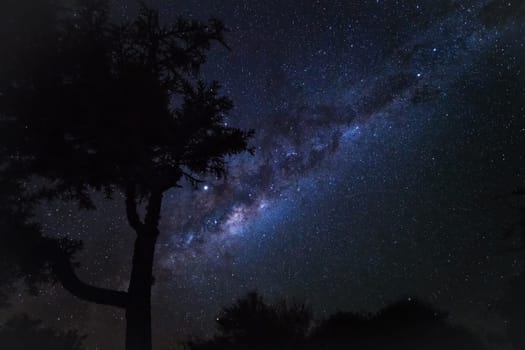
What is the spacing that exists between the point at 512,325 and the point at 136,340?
2501 centimetres

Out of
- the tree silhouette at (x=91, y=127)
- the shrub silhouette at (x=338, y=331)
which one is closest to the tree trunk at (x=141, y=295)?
the tree silhouette at (x=91, y=127)

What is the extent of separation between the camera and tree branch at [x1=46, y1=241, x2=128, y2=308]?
1209 centimetres

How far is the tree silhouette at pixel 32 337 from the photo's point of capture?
25.0 metres

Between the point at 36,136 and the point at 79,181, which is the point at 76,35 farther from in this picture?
the point at 79,181

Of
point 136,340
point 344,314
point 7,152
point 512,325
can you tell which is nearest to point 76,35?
point 7,152

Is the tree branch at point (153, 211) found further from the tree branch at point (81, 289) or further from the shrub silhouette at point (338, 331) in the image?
the shrub silhouette at point (338, 331)

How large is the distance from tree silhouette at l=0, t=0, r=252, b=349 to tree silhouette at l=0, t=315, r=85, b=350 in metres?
14.6

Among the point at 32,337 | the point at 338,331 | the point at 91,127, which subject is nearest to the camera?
the point at 91,127

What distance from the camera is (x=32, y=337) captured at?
85.3 feet

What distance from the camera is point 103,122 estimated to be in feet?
38.9

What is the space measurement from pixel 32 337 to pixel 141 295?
56.8ft

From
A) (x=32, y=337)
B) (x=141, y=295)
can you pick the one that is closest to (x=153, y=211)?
(x=141, y=295)

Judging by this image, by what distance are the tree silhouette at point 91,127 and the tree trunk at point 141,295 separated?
0.02m

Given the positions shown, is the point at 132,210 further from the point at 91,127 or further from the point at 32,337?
the point at 32,337
